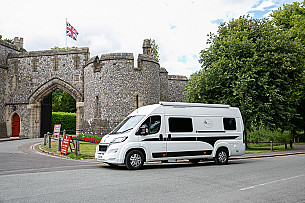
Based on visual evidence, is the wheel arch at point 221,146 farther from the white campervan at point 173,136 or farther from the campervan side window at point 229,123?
the campervan side window at point 229,123

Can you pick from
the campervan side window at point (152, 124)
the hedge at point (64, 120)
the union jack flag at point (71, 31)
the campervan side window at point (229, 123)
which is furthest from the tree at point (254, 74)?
the hedge at point (64, 120)

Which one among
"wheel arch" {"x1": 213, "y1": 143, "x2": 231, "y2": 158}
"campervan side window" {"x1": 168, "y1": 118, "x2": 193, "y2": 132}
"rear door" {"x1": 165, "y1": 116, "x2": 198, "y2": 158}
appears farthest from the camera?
"wheel arch" {"x1": 213, "y1": 143, "x2": 231, "y2": 158}

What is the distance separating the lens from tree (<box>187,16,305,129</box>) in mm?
18156

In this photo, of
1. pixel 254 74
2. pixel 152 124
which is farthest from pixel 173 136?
pixel 254 74

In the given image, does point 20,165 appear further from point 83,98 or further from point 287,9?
point 287,9

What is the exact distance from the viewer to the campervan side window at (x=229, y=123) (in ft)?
39.9

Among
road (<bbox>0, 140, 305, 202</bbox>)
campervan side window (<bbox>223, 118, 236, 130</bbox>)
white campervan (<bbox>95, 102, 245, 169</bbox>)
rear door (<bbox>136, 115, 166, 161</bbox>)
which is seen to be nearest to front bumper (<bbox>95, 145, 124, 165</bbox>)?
white campervan (<bbox>95, 102, 245, 169</bbox>)

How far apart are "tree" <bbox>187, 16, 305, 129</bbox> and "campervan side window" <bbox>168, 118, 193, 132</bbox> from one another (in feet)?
25.0

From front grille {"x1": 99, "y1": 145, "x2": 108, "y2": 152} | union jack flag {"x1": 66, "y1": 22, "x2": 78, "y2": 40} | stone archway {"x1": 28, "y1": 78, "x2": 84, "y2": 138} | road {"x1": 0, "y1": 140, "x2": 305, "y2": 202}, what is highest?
union jack flag {"x1": 66, "y1": 22, "x2": 78, "y2": 40}

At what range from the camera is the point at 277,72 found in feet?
63.2

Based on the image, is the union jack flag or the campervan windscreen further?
the union jack flag

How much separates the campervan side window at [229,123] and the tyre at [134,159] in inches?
166

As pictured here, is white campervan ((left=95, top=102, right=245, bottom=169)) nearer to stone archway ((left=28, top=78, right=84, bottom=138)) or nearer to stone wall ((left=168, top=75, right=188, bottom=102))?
stone archway ((left=28, top=78, right=84, bottom=138))

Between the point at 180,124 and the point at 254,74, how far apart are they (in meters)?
8.75
